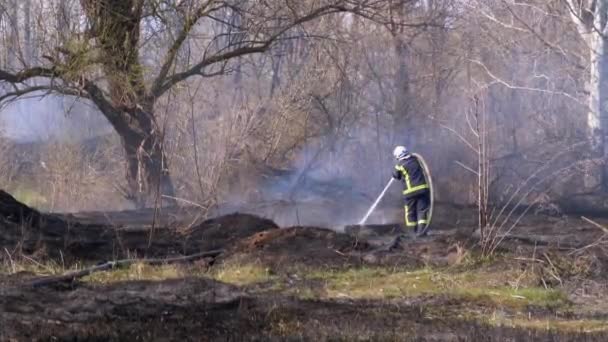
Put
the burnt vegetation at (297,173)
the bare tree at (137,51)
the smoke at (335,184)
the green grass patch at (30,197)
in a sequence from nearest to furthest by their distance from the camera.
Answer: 1. the burnt vegetation at (297,173)
2. the bare tree at (137,51)
3. the smoke at (335,184)
4. the green grass patch at (30,197)

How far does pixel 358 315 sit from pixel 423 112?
18.9 m

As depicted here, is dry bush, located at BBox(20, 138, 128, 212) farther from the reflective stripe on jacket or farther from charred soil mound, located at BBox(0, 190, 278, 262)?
the reflective stripe on jacket

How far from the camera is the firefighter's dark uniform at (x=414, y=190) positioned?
14422 mm

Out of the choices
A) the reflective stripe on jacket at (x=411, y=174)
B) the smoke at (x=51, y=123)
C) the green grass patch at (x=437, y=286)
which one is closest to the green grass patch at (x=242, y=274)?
the green grass patch at (x=437, y=286)

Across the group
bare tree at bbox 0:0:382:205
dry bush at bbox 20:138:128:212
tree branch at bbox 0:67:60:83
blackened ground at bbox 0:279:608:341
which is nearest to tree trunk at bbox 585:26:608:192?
bare tree at bbox 0:0:382:205

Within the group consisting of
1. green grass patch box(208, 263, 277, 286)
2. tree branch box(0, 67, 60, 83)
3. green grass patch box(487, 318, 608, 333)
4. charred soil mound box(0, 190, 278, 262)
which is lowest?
green grass patch box(487, 318, 608, 333)

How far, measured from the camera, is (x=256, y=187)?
2395 cm

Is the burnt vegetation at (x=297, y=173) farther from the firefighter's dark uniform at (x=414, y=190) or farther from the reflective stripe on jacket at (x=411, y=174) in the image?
the reflective stripe on jacket at (x=411, y=174)

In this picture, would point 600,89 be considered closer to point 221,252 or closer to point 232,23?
point 232,23

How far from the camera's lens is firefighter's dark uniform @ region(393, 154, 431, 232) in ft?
47.3

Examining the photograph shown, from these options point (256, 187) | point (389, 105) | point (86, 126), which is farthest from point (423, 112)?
point (86, 126)

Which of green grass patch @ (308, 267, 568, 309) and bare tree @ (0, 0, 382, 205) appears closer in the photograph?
green grass patch @ (308, 267, 568, 309)

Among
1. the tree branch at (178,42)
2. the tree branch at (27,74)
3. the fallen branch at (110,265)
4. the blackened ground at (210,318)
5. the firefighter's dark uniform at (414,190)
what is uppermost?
the tree branch at (178,42)

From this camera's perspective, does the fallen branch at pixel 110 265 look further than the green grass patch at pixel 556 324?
Yes
